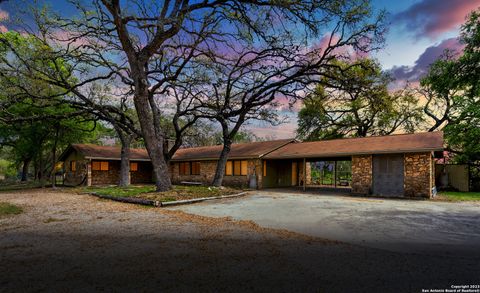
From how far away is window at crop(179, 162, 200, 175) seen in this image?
82.8ft

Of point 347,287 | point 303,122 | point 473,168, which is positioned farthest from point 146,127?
point 473,168

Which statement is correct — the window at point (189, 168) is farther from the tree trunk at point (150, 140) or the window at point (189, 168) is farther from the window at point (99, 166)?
the tree trunk at point (150, 140)

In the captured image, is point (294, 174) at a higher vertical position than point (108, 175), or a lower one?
higher

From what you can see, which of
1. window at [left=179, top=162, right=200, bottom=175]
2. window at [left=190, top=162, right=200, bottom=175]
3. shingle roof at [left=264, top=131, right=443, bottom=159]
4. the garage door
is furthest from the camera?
window at [left=179, top=162, right=200, bottom=175]

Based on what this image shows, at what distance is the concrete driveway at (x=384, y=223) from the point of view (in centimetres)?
587

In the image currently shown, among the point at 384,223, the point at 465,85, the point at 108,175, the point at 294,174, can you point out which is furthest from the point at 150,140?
the point at 465,85

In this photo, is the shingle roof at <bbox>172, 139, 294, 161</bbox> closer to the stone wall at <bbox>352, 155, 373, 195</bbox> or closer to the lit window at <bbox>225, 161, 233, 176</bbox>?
the lit window at <bbox>225, 161, 233, 176</bbox>

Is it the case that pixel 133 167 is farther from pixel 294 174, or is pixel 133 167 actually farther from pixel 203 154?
pixel 294 174

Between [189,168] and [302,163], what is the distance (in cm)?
1009

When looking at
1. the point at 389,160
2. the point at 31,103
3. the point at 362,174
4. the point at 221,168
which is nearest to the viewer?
the point at 389,160

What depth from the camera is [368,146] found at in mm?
16578

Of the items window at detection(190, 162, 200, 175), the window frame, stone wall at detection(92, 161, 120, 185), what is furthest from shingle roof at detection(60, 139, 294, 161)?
stone wall at detection(92, 161, 120, 185)

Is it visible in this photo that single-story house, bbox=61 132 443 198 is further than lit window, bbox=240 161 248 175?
No

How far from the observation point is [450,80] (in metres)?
21.5
